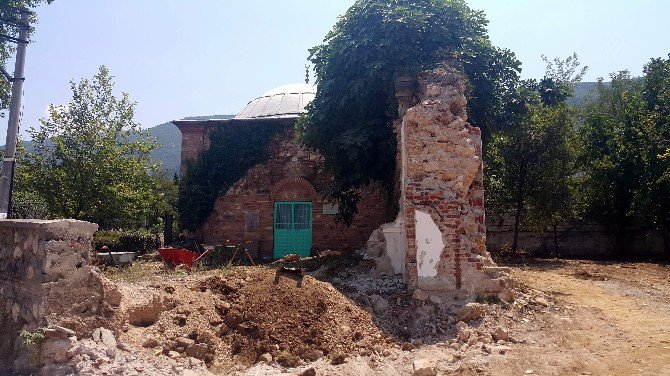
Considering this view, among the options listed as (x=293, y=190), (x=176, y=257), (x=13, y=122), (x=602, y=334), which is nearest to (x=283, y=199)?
(x=293, y=190)

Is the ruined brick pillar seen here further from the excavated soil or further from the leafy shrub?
the leafy shrub

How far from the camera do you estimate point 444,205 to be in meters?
7.40

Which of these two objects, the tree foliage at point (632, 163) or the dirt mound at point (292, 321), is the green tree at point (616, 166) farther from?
the dirt mound at point (292, 321)

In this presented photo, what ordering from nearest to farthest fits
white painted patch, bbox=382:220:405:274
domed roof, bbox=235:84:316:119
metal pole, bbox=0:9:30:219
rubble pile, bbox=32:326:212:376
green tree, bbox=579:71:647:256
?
rubble pile, bbox=32:326:212:376 → white painted patch, bbox=382:220:405:274 → metal pole, bbox=0:9:30:219 → green tree, bbox=579:71:647:256 → domed roof, bbox=235:84:316:119

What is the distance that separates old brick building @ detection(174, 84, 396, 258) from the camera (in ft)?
54.6

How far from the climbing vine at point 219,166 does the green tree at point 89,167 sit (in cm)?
296

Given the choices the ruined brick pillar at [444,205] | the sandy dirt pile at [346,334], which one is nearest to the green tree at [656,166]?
the sandy dirt pile at [346,334]

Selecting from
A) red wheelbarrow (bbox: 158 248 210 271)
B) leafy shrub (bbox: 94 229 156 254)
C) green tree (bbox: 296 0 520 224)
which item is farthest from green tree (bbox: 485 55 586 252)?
leafy shrub (bbox: 94 229 156 254)

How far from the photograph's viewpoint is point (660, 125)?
18.0 meters

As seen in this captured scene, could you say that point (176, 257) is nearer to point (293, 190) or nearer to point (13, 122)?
point (13, 122)

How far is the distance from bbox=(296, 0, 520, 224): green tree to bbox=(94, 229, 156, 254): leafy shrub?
7465 millimetres

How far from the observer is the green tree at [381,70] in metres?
12.0

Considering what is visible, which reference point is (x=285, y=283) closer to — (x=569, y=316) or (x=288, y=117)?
(x=569, y=316)

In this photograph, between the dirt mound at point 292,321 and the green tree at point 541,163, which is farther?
the green tree at point 541,163
